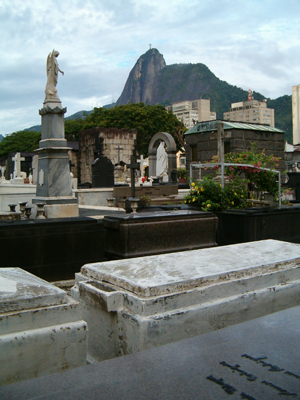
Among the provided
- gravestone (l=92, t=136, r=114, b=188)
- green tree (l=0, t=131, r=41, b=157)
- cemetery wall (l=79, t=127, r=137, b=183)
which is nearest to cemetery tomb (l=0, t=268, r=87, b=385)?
gravestone (l=92, t=136, r=114, b=188)

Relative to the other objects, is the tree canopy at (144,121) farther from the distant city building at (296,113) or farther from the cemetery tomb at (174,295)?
the cemetery tomb at (174,295)

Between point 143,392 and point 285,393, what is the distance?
466mm

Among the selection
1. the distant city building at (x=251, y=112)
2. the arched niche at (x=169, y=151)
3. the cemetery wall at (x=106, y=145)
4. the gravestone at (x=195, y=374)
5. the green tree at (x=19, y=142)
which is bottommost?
the gravestone at (x=195, y=374)

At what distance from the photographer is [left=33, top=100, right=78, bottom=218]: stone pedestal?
866 centimetres

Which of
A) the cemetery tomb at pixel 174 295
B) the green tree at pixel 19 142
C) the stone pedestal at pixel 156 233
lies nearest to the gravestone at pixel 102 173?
the stone pedestal at pixel 156 233

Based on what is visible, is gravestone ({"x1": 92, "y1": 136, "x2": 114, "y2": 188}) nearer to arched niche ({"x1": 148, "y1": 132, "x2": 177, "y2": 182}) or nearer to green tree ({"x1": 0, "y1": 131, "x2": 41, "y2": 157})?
arched niche ({"x1": 148, "y1": 132, "x2": 177, "y2": 182})

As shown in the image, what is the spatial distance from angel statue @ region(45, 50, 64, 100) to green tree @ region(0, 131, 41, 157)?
2083 inches

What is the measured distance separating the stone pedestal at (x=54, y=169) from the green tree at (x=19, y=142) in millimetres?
53593

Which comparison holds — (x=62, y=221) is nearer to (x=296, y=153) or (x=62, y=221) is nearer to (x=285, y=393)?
(x=285, y=393)

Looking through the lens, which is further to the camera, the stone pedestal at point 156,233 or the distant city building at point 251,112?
the distant city building at point 251,112

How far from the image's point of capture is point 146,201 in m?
11.1

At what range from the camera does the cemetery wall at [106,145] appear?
39375 millimetres

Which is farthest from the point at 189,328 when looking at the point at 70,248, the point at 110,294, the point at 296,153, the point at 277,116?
the point at 277,116

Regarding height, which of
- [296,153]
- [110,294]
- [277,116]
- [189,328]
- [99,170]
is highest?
[277,116]
